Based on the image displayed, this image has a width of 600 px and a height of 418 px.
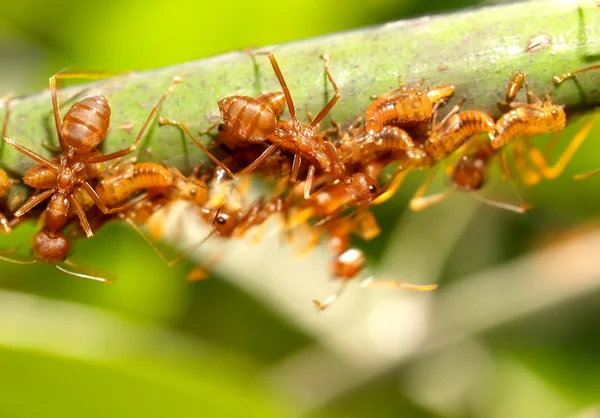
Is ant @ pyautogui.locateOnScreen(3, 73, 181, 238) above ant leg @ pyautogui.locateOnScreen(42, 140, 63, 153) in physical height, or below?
below

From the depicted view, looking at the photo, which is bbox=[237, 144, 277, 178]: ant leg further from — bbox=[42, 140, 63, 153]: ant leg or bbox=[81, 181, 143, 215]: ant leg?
bbox=[42, 140, 63, 153]: ant leg

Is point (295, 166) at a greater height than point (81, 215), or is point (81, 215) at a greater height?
point (81, 215)

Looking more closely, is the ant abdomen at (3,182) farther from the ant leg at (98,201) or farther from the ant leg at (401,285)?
the ant leg at (401,285)

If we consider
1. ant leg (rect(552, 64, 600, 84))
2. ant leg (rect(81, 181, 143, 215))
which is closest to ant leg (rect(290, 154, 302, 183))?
ant leg (rect(81, 181, 143, 215))

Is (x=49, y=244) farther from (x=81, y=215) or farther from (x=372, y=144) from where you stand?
(x=372, y=144)

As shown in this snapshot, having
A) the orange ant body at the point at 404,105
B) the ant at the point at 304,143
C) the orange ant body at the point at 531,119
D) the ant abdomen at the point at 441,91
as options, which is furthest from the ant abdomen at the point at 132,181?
the orange ant body at the point at 531,119

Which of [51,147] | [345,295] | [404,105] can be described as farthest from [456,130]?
[345,295]

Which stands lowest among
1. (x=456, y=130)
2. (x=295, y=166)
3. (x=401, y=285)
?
(x=401, y=285)
